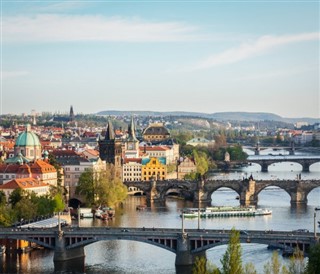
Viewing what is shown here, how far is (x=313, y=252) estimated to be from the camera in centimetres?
3762

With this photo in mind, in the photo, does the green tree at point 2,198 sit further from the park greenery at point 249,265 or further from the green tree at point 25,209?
the park greenery at point 249,265

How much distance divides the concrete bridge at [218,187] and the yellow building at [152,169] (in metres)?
8.59

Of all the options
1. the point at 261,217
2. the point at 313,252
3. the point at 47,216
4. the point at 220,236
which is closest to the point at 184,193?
the point at 261,217

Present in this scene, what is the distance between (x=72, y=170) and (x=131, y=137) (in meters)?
29.8

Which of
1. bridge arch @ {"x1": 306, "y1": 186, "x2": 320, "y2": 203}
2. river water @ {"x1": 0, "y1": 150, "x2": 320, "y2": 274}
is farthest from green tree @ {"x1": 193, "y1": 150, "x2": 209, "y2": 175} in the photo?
bridge arch @ {"x1": 306, "y1": 186, "x2": 320, "y2": 203}

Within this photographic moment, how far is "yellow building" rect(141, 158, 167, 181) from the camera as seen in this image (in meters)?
90.1

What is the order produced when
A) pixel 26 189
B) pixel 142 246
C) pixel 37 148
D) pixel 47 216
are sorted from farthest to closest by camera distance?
pixel 37 148, pixel 26 189, pixel 47 216, pixel 142 246

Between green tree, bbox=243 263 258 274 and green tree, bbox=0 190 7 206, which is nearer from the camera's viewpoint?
green tree, bbox=243 263 258 274

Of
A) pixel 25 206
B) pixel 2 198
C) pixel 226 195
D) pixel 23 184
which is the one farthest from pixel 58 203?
pixel 226 195

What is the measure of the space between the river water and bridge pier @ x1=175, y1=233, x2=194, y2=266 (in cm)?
44

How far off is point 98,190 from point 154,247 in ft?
63.5

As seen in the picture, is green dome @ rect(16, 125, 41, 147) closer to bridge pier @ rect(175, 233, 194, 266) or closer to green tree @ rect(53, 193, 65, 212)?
green tree @ rect(53, 193, 65, 212)

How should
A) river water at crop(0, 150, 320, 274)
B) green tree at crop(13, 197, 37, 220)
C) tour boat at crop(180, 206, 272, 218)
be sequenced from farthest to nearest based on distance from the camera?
tour boat at crop(180, 206, 272, 218) → green tree at crop(13, 197, 37, 220) → river water at crop(0, 150, 320, 274)

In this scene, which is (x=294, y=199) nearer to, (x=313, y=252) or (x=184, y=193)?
(x=184, y=193)
